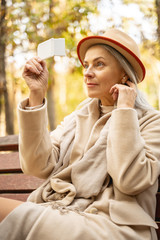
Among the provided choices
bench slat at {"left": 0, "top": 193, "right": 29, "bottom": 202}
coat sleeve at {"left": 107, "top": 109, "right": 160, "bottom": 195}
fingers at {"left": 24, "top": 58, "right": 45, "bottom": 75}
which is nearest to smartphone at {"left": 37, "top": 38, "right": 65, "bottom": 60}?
fingers at {"left": 24, "top": 58, "right": 45, "bottom": 75}

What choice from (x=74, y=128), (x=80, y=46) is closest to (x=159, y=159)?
(x=74, y=128)

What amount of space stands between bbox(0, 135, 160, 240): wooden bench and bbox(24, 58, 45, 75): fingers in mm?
1113

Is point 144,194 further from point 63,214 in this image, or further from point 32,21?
point 32,21

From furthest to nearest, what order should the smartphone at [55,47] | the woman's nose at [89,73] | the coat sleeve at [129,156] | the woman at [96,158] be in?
the woman's nose at [89,73]
the smartphone at [55,47]
the coat sleeve at [129,156]
the woman at [96,158]

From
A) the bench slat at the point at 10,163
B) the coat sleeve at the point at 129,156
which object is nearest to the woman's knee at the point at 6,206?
the coat sleeve at the point at 129,156

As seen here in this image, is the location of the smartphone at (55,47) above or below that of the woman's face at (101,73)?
above

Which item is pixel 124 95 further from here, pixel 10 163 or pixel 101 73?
pixel 10 163

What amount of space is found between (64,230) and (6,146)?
5.38 feet

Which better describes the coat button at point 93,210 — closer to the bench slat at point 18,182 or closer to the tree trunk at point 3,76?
the bench slat at point 18,182

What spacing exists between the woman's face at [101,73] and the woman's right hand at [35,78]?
1.10 feet

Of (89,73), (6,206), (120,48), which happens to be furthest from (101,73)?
(6,206)

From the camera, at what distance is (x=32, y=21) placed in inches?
230

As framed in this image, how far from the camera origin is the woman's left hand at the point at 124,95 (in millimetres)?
2152

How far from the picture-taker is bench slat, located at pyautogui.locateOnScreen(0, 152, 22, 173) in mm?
3154
